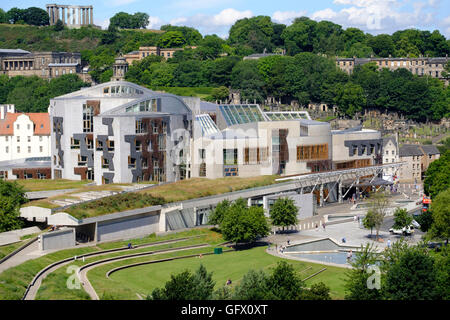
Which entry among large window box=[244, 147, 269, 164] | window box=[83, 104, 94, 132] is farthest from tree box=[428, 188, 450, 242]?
window box=[83, 104, 94, 132]

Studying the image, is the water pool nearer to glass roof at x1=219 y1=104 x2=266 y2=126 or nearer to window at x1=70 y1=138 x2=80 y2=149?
window at x1=70 y1=138 x2=80 y2=149

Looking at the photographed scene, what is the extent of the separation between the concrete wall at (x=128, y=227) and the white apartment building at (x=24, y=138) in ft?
157

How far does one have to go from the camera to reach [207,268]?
2707 inches

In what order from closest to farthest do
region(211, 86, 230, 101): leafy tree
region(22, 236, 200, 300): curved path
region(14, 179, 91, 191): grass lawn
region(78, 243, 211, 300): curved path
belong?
1. region(22, 236, 200, 300): curved path
2. region(78, 243, 211, 300): curved path
3. region(14, 179, 91, 191): grass lawn
4. region(211, 86, 230, 101): leafy tree

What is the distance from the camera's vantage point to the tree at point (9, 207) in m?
77.5

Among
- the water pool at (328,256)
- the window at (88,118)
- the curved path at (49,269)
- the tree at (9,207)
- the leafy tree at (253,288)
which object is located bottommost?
the water pool at (328,256)

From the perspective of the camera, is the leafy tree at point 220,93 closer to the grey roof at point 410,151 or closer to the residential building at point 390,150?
the grey roof at point 410,151

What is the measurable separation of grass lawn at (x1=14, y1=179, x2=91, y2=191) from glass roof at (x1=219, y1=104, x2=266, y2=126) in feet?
78.0

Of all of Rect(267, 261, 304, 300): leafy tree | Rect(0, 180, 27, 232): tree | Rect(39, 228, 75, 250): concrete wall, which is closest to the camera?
Rect(267, 261, 304, 300): leafy tree

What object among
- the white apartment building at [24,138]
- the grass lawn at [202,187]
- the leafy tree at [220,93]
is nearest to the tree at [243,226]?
the grass lawn at [202,187]

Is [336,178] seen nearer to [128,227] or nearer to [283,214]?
[283,214]

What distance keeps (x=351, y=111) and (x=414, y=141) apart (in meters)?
25.0

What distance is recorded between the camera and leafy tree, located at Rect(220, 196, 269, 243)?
76825mm

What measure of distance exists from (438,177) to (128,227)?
39.5m
